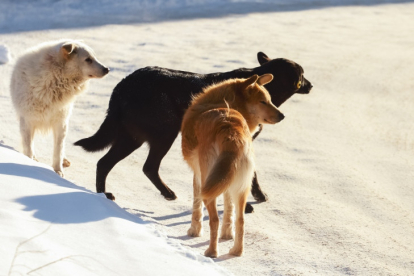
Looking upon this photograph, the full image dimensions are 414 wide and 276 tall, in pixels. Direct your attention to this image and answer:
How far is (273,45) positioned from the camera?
12.6 m

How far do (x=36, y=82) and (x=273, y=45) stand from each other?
734cm

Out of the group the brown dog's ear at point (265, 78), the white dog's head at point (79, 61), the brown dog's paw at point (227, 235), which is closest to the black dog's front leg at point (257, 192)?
the brown dog's ear at point (265, 78)

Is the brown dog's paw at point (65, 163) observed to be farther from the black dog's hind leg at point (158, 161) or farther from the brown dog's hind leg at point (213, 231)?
the brown dog's hind leg at point (213, 231)

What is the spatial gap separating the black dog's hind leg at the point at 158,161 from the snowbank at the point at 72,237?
1409 millimetres

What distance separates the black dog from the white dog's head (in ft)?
1.41

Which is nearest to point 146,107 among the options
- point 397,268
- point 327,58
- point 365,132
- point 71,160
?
point 71,160

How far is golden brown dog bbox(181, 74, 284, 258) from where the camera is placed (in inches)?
168

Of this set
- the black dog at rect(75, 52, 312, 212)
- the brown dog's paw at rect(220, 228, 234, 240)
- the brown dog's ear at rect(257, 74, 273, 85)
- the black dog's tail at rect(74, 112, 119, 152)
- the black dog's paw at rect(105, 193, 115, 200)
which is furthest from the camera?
the black dog's tail at rect(74, 112, 119, 152)

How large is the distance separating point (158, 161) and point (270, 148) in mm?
2288

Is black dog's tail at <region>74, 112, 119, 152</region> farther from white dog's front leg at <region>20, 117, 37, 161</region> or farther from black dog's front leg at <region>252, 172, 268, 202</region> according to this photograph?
black dog's front leg at <region>252, 172, 268, 202</region>

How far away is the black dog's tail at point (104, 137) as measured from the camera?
20.1 feet

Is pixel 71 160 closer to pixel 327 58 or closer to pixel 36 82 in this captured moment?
pixel 36 82

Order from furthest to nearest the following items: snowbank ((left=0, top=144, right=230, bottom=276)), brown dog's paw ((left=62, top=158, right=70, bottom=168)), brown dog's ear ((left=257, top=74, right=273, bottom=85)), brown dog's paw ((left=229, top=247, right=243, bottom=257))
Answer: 1. brown dog's paw ((left=62, top=158, right=70, bottom=168))
2. brown dog's ear ((left=257, top=74, right=273, bottom=85))
3. brown dog's paw ((left=229, top=247, right=243, bottom=257))
4. snowbank ((left=0, top=144, right=230, bottom=276))

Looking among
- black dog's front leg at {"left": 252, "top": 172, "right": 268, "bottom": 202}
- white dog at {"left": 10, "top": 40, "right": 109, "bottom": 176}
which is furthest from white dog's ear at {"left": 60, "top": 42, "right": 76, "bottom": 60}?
black dog's front leg at {"left": 252, "top": 172, "right": 268, "bottom": 202}
